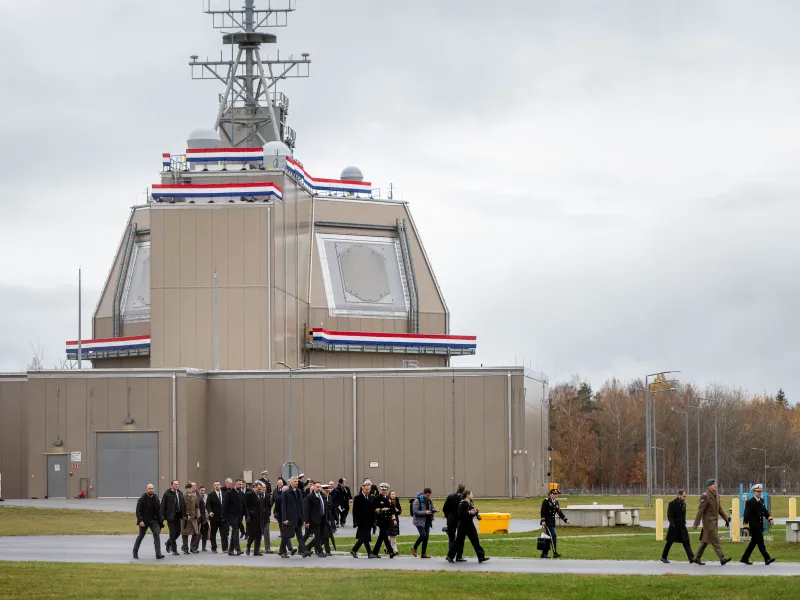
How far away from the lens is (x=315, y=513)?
34.9 meters

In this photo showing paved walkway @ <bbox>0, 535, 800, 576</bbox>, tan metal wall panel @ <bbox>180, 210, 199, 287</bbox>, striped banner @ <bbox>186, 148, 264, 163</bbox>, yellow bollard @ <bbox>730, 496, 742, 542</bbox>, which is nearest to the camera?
paved walkway @ <bbox>0, 535, 800, 576</bbox>

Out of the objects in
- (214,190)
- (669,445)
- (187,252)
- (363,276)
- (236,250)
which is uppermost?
(214,190)

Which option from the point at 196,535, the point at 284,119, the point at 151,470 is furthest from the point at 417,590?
the point at 284,119

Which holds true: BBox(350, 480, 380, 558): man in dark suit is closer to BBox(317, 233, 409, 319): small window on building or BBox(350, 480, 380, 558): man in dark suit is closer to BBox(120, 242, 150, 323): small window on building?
BBox(120, 242, 150, 323): small window on building

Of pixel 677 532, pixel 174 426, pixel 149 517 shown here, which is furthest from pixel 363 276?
pixel 677 532

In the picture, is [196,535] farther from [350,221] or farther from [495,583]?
[350,221]

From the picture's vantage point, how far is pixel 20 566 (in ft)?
102

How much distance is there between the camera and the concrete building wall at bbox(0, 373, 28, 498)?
247ft

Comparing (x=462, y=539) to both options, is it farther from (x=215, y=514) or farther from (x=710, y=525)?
(x=215, y=514)

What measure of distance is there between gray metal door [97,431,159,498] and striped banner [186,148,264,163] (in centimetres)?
1939

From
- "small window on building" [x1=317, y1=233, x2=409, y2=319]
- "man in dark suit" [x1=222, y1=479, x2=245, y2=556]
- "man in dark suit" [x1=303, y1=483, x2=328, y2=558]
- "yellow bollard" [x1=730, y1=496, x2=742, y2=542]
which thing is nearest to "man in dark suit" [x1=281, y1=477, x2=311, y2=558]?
"man in dark suit" [x1=303, y1=483, x2=328, y2=558]

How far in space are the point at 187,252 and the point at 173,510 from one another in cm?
4041

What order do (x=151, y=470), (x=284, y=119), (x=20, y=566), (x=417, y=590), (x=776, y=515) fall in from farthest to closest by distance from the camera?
(x=284, y=119)
(x=151, y=470)
(x=776, y=515)
(x=20, y=566)
(x=417, y=590)

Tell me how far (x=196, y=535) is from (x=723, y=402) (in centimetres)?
13108
